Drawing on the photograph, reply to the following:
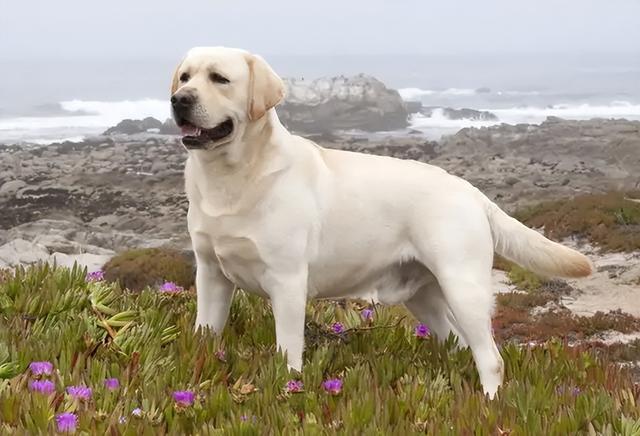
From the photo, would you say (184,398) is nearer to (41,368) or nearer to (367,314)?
(41,368)

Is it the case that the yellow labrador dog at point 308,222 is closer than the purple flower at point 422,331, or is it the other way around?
the yellow labrador dog at point 308,222

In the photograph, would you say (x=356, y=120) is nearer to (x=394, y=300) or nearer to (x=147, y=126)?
(x=147, y=126)

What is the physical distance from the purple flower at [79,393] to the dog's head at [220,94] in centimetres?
152

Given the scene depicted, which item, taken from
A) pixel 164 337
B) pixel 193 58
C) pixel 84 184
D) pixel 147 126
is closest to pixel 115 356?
pixel 164 337

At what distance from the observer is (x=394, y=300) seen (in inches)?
242

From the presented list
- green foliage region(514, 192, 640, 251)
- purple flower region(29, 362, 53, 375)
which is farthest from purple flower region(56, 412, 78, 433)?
green foliage region(514, 192, 640, 251)

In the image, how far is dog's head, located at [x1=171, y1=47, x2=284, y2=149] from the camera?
532 cm

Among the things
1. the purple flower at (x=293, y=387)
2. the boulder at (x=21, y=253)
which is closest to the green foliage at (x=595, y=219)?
the boulder at (x=21, y=253)

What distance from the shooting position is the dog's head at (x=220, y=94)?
5316 mm

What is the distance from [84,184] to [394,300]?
33239mm

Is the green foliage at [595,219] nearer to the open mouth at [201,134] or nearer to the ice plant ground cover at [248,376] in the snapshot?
the ice plant ground cover at [248,376]

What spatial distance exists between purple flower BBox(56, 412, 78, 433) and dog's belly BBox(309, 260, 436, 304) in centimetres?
208

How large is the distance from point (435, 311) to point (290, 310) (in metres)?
1.40

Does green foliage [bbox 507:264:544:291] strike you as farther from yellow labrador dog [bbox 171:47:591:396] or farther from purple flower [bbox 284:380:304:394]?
purple flower [bbox 284:380:304:394]
